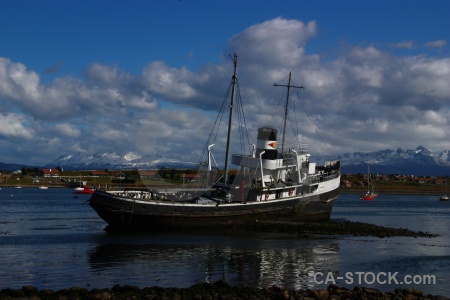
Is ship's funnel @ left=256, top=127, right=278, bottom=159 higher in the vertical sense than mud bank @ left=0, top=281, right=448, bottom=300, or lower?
higher

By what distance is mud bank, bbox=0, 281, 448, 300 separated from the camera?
68.4 feet

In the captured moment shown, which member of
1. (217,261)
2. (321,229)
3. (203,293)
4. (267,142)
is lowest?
(217,261)

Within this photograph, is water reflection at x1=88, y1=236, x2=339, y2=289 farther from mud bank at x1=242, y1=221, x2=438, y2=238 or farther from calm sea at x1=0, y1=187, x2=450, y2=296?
mud bank at x1=242, y1=221, x2=438, y2=238

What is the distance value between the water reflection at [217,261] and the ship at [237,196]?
3363 mm

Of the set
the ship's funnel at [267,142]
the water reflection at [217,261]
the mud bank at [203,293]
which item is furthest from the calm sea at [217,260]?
the ship's funnel at [267,142]

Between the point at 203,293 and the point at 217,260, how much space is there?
9997 mm

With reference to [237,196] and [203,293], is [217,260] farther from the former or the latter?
[237,196]

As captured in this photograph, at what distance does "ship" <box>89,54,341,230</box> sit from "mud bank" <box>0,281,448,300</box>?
829 inches

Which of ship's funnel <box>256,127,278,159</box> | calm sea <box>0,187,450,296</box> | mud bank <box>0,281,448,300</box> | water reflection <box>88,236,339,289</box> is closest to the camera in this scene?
mud bank <box>0,281,448,300</box>

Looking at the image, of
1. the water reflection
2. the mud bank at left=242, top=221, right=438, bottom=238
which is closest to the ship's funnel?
the mud bank at left=242, top=221, right=438, bottom=238

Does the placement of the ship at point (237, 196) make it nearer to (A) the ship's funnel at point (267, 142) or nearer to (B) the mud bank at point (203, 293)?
(A) the ship's funnel at point (267, 142)

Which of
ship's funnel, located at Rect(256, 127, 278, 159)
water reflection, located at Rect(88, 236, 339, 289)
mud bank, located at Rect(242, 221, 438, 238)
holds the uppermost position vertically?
ship's funnel, located at Rect(256, 127, 278, 159)

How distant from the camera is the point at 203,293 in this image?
71.8 feet

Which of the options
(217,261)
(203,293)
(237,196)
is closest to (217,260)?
(217,261)
